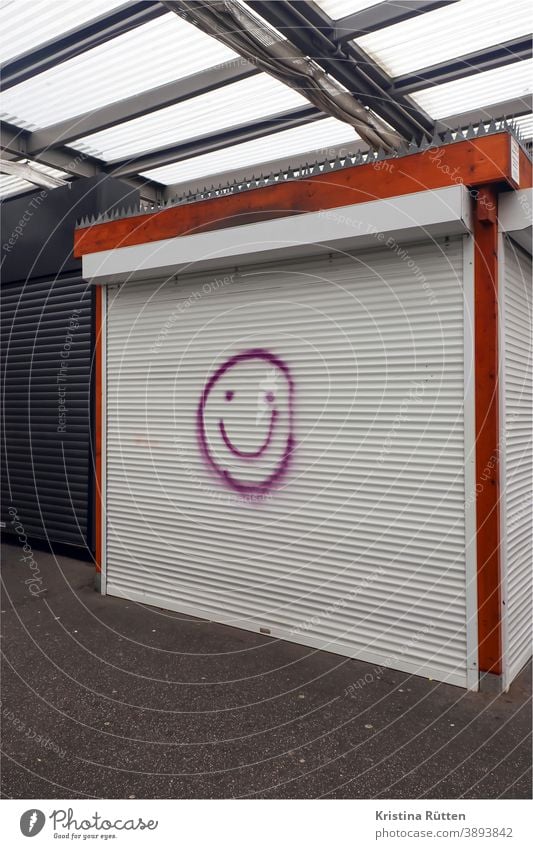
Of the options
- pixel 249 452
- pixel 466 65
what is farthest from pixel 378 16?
pixel 249 452

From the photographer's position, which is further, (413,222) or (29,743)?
(413,222)

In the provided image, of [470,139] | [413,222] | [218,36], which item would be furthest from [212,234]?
[470,139]

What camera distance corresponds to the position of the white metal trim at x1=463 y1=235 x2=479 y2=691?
4078 millimetres

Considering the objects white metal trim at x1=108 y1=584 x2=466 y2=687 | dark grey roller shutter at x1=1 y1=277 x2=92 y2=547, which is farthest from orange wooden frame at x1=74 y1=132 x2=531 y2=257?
white metal trim at x1=108 y1=584 x2=466 y2=687

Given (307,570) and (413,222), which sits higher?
(413,222)

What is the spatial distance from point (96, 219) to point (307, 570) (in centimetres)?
445

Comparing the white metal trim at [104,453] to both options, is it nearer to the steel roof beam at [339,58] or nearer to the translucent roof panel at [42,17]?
the translucent roof panel at [42,17]

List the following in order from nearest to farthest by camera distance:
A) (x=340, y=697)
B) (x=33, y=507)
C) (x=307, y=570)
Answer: (x=340, y=697), (x=307, y=570), (x=33, y=507)

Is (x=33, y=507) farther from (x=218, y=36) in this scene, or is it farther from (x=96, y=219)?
(x=218, y=36)

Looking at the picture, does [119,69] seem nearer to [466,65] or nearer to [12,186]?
[466,65]

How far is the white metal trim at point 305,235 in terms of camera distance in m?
3.99

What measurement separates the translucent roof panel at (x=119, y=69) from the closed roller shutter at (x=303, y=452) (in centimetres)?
222

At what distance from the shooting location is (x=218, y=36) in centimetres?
447

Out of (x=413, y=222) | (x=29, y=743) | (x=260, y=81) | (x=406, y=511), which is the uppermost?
(x=260, y=81)
